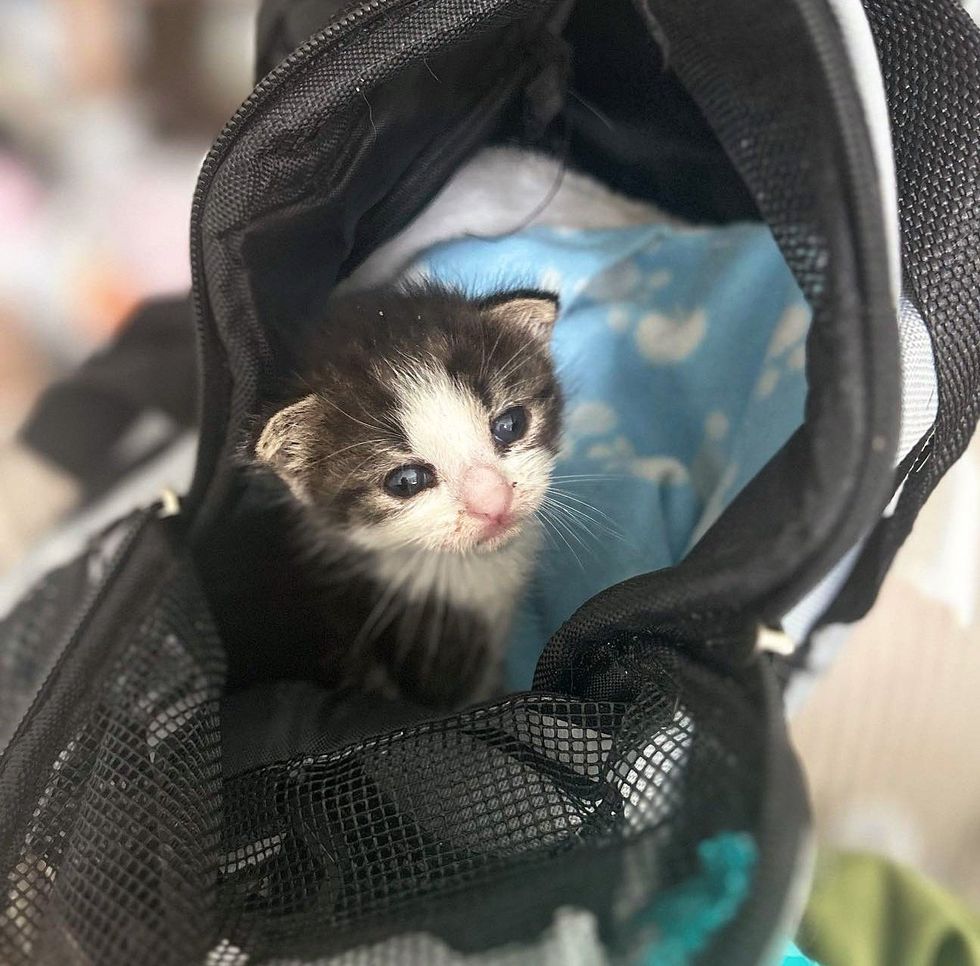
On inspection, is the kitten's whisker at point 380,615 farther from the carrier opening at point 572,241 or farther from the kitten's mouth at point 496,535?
the kitten's mouth at point 496,535

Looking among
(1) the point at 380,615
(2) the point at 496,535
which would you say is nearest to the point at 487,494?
(2) the point at 496,535

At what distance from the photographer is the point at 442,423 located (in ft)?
3.26

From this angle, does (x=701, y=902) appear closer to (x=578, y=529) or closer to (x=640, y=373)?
(x=578, y=529)

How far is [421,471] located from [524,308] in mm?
247

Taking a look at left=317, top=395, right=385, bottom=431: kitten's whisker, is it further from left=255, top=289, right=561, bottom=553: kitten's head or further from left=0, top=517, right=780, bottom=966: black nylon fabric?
left=0, top=517, right=780, bottom=966: black nylon fabric

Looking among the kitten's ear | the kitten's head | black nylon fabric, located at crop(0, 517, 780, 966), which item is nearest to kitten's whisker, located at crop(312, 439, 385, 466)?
the kitten's head

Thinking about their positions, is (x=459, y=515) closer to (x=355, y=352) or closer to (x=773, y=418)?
(x=355, y=352)

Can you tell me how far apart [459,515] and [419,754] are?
31cm

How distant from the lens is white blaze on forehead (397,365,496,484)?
0.99 meters

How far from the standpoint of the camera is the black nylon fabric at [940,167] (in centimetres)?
71

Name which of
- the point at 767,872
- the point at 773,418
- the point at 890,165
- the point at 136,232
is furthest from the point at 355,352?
the point at 136,232

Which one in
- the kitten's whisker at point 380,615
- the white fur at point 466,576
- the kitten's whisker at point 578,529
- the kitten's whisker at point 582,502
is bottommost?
the kitten's whisker at point 380,615

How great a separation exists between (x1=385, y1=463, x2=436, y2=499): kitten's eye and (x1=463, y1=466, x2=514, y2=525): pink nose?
0.06m

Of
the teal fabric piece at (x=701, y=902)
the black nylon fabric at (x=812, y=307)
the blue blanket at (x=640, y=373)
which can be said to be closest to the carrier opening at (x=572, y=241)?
the blue blanket at (x=640, y=373)
